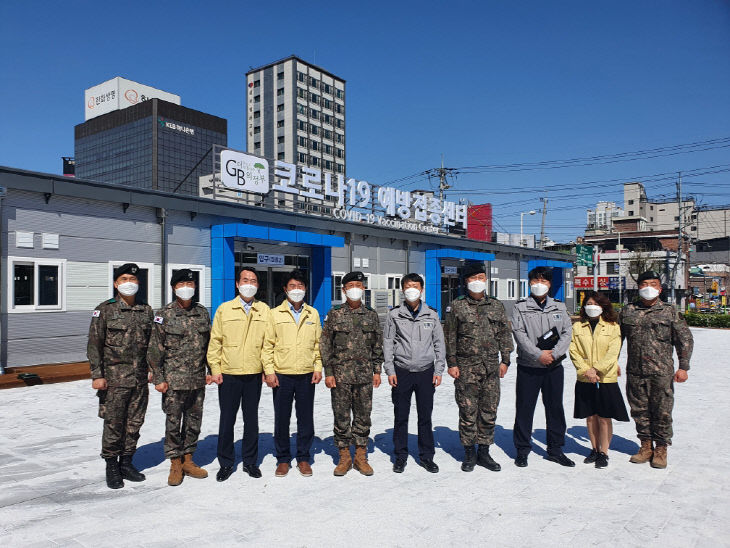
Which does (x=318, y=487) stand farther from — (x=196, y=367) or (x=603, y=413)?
(x=603, y=413)

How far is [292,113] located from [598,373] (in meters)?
87.0

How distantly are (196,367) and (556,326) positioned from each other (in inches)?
142

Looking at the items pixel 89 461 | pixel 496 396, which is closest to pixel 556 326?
pixel 496 396

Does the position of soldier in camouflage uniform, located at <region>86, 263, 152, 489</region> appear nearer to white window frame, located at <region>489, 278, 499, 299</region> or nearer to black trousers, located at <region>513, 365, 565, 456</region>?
black trousers, located at <region>513, 365, 565, 456</region>

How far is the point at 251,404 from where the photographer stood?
4891 mm

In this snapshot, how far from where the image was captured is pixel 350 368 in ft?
16.3

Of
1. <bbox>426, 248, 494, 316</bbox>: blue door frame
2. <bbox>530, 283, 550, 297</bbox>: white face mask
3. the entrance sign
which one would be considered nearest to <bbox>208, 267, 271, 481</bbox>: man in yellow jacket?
<bbox>530, 283, 550, 297</bbox>: white face mask

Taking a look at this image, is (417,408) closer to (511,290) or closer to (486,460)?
(486,460)

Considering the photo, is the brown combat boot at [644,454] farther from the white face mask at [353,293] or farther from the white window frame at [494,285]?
the white window frame at [494,285]

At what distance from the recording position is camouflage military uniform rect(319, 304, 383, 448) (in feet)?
16.3

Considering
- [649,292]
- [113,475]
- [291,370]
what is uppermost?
[649,292]

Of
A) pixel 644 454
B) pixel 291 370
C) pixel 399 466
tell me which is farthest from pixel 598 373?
pixel 291 370

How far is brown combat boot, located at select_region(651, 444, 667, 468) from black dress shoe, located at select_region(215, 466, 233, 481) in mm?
4124

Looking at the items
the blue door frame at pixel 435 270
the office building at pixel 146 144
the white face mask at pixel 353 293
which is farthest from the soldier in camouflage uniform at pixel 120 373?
the office building at pixel 146 144
